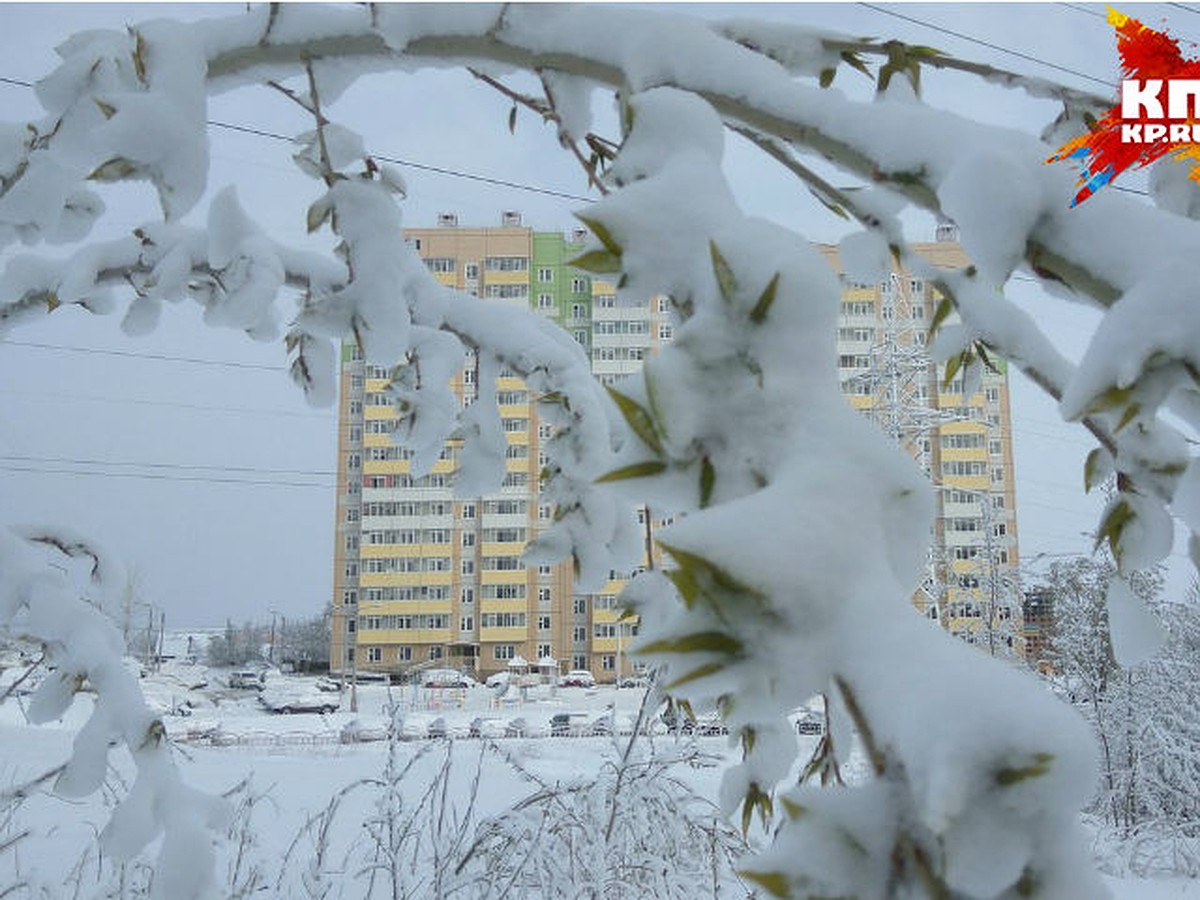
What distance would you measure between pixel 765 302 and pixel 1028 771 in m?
0.22

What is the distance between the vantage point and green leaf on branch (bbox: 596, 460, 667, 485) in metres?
0.46

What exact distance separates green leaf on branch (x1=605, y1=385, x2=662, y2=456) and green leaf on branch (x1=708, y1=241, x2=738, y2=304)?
0.22 ft

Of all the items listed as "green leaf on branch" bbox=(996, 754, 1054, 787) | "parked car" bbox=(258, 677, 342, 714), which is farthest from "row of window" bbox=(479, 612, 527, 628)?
"green leaf on branch" bbox=(996, 754, 1054, 787)

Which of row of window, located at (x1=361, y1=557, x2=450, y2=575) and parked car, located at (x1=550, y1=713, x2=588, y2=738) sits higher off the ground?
row of window, located at (x1=361, y1=557, x2=450, y2=575)

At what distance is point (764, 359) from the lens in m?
0.45

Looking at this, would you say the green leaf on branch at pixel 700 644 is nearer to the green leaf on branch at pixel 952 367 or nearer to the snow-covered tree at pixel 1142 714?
the green leaf on branch at pixel 952 367

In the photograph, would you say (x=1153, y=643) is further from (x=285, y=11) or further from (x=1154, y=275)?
(x=285, y=11)

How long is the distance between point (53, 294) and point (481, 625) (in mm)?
40461

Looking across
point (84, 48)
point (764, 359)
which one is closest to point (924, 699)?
point (764, 359)

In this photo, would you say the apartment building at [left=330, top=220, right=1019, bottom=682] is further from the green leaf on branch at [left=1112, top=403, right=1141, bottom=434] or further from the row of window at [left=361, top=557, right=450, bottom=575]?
the green leaf on branch at [left=1112, top=403, right=1141, bottom=434]

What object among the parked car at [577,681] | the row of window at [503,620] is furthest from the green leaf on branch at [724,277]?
the row of window at [503,620]

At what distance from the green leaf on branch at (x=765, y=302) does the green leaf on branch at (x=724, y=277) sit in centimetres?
1

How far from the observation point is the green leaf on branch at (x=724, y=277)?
1.48 feet

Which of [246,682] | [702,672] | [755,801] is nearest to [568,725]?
[246,682]
